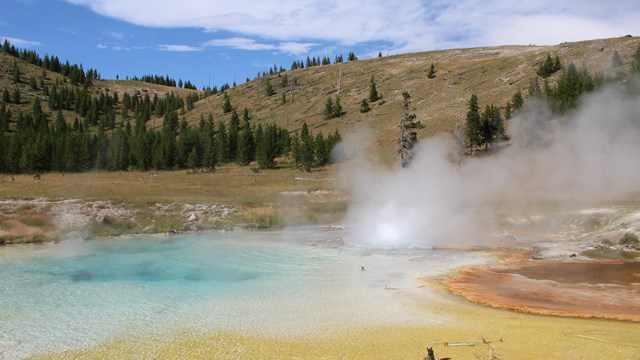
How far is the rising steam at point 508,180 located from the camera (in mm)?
29641

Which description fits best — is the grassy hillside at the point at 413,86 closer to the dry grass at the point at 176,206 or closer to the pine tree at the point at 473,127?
the pine tree at the point at 473,127

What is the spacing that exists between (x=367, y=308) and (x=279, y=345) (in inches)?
149

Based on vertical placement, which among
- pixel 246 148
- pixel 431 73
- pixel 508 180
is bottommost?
pixel 508 180

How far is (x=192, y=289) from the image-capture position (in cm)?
1691

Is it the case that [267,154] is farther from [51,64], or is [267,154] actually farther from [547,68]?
[51,64]

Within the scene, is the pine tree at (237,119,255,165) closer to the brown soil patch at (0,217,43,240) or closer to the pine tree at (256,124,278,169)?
the pine tree at (256,124,278,169)

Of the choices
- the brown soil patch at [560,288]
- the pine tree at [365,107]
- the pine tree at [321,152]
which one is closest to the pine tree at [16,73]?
the pine tree at [365,107]

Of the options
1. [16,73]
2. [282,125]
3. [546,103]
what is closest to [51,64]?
[16,73]

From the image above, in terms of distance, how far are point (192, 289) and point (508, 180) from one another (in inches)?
1366

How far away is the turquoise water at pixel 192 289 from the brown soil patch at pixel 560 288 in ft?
7.36

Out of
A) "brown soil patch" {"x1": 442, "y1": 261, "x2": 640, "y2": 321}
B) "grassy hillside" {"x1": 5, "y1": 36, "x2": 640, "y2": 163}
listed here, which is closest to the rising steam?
"brown soil patch" {"x1": 442, "y1": 261, "x2": 640, "y2": 321}

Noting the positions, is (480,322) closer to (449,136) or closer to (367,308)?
(367,308)

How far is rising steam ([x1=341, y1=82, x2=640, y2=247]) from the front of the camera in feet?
97.2

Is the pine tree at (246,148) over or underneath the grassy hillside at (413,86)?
underneath
